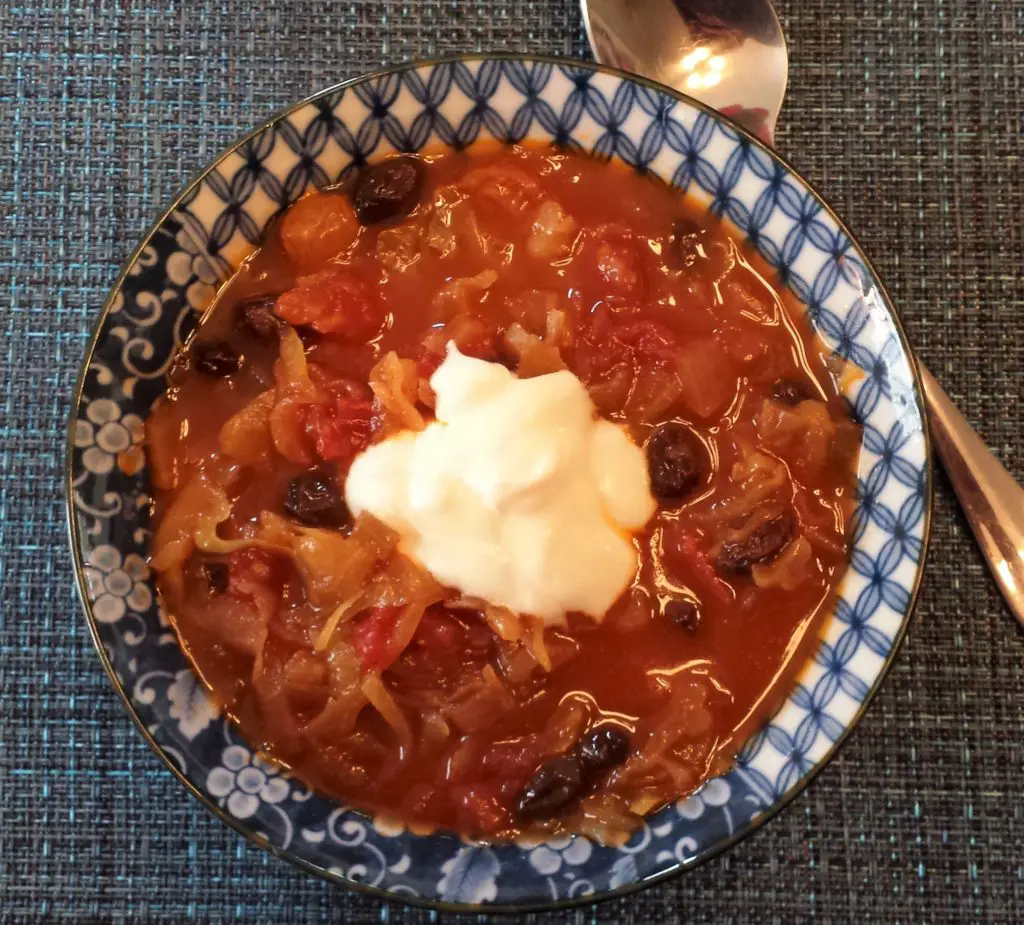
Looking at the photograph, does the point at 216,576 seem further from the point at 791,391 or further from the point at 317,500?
the point at 791,391

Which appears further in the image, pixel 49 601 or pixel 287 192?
pixel 49 601

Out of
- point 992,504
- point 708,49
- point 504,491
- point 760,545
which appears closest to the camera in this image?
point 504,491

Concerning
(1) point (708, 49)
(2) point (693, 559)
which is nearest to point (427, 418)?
(2) point (693, 559)

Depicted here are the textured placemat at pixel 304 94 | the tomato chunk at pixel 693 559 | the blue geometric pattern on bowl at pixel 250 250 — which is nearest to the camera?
the blue geometric pattern on bowl at pixel 250 250

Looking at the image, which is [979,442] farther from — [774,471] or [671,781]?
[671,781]

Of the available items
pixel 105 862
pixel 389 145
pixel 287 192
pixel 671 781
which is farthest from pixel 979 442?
pixel 105 862

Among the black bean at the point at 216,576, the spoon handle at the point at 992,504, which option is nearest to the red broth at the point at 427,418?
the black bean at the point at 216,576

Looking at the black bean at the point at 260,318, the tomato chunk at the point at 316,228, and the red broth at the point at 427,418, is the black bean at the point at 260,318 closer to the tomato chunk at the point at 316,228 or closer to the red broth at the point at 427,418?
the red broth at the point at 427,418
